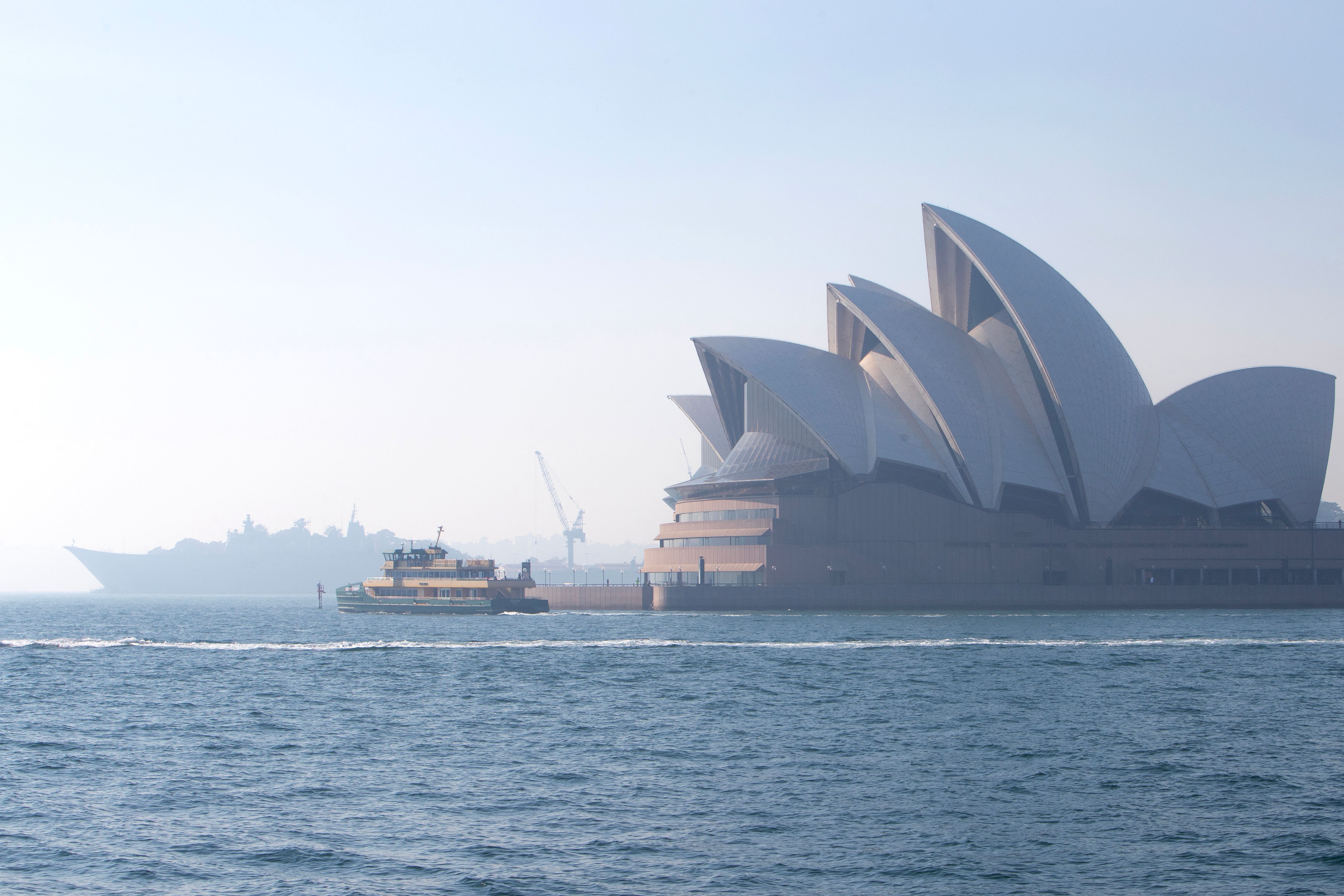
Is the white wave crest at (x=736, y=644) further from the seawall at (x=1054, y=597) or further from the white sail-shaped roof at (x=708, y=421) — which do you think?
the white sail-shaped roof at (x=708, y=421)

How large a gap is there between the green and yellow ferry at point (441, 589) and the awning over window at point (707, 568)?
876cm

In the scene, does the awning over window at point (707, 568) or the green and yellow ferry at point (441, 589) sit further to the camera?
the awning over window at point (707, 568)

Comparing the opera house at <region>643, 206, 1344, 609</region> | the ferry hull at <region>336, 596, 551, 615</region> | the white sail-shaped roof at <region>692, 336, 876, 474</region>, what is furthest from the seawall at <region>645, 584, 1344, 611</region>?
the ferry hull at <region>336, 596, 551, 615</region>

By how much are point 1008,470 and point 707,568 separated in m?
22.0

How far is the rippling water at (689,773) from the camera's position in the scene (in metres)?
17.9

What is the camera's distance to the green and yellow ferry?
279ft


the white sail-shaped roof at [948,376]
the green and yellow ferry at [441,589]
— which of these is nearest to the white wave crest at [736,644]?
the green and yellow ferry at [441,589]

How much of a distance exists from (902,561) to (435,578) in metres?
32.5

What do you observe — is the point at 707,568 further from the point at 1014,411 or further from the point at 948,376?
the point at 1014,411

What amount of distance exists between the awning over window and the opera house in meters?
0.21

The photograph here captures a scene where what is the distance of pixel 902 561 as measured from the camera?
83125 millimetres

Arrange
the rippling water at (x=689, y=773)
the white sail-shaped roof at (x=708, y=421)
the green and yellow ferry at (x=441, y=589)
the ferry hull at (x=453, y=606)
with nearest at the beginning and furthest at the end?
the rippling water at (x=689, y=773) → the ferry hull at (x=453, y=606) → the green and yellow ferry at (x=441, y=589) → the white sail-shaped roof at (x=708, y=421)

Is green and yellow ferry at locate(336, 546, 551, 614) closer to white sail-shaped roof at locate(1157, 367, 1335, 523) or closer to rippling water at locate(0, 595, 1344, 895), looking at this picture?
rippling water at locate(0, 595, 1344, 895)

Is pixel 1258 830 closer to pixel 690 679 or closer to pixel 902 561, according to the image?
pixel 690 679
